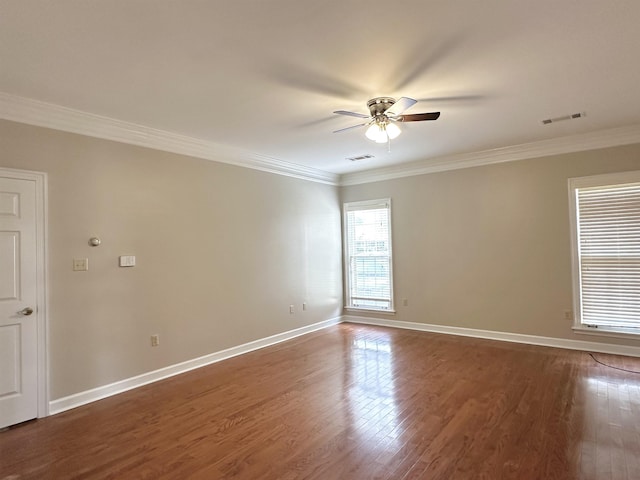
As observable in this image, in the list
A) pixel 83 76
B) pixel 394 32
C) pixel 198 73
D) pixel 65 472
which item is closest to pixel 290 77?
pixel 198 73

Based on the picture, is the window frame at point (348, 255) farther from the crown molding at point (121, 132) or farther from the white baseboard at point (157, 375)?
the crown molding at point (121, 132)

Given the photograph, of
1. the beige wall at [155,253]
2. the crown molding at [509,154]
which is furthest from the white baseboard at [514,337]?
the crown molding at [509,154]

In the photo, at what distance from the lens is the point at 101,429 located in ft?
9.89

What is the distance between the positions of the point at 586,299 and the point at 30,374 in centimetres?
624

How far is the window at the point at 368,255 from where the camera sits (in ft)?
21.4

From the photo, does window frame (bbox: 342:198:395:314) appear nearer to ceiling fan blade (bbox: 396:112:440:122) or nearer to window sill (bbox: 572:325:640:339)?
window sill (bbox: 572:325:640:339)

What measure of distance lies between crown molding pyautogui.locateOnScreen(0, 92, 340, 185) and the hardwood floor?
266 cm

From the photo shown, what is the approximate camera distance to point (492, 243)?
548cm

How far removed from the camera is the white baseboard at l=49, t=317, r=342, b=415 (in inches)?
135

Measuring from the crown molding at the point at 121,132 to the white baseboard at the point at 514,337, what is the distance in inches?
126

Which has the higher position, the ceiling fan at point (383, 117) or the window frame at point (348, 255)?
the ceiling fan at point (383, 117)

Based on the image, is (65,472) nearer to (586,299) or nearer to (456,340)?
(456,340)

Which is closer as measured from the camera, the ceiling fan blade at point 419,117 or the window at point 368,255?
the ceiling fan blade at point 419,117

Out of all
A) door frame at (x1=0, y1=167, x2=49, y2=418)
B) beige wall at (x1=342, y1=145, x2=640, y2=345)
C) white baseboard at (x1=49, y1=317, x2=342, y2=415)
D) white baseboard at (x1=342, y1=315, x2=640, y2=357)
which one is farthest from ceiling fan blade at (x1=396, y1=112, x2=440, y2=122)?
white baseboard at (x1=342, y1=315, x2=640, y2=357)
